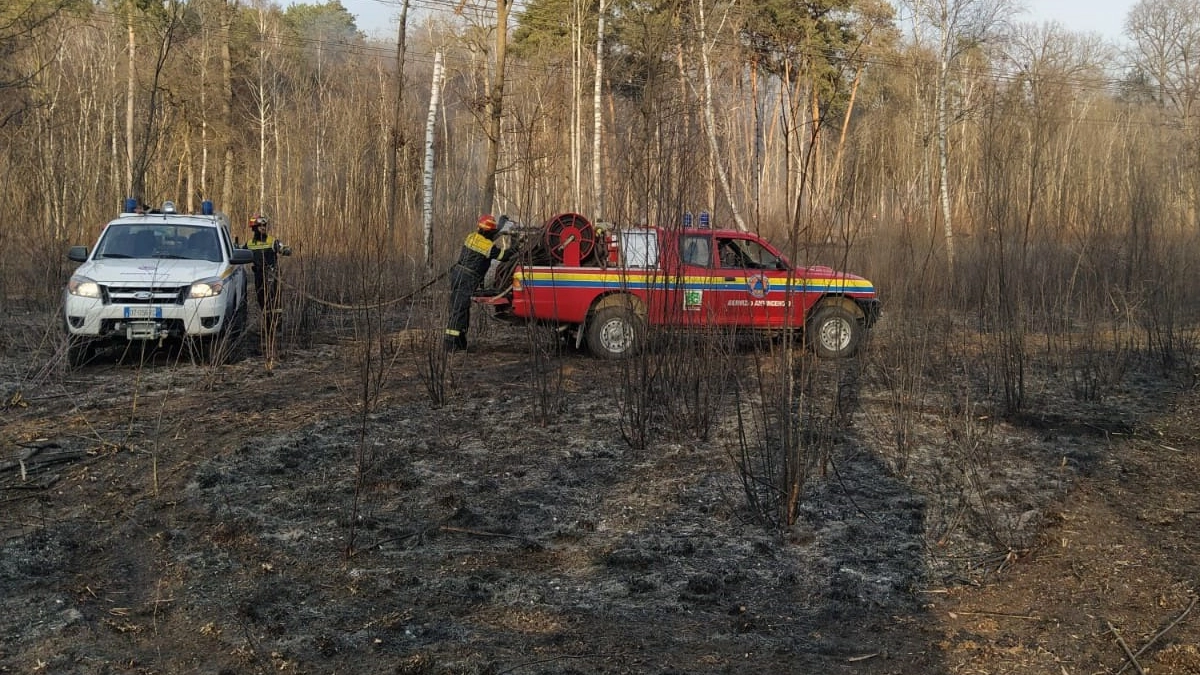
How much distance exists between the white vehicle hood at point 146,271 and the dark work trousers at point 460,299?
2520 millimetres

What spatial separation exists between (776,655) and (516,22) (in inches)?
1105

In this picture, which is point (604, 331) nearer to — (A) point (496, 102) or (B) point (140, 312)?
(B) point (140, 312)

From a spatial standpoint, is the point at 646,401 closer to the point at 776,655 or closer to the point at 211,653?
the point at 776,655

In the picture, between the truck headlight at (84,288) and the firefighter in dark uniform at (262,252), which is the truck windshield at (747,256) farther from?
the truck headlight at (84,288)

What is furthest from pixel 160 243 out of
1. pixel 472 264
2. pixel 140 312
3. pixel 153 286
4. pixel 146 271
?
pixel 472 264

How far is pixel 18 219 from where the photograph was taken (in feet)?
48.0

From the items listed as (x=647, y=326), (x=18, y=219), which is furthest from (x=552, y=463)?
(x=18, y=219)

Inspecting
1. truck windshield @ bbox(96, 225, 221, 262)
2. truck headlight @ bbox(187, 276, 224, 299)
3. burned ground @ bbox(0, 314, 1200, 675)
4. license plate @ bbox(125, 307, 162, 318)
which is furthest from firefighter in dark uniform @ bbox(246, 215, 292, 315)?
burned ground @ bbox(0, 314, 1200, 675)

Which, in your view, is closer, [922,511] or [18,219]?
[922,511]

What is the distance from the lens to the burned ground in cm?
373

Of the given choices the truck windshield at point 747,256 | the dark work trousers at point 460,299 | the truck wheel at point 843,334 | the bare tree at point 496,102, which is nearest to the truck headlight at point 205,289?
the dark work trousers at point 460,299

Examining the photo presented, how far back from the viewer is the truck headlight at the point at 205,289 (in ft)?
31.8

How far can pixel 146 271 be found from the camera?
9742 millimetres

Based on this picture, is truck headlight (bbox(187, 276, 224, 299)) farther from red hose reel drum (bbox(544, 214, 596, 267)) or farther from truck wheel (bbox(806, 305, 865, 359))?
truck wheel (bbox(806, 305, 865, 359))
